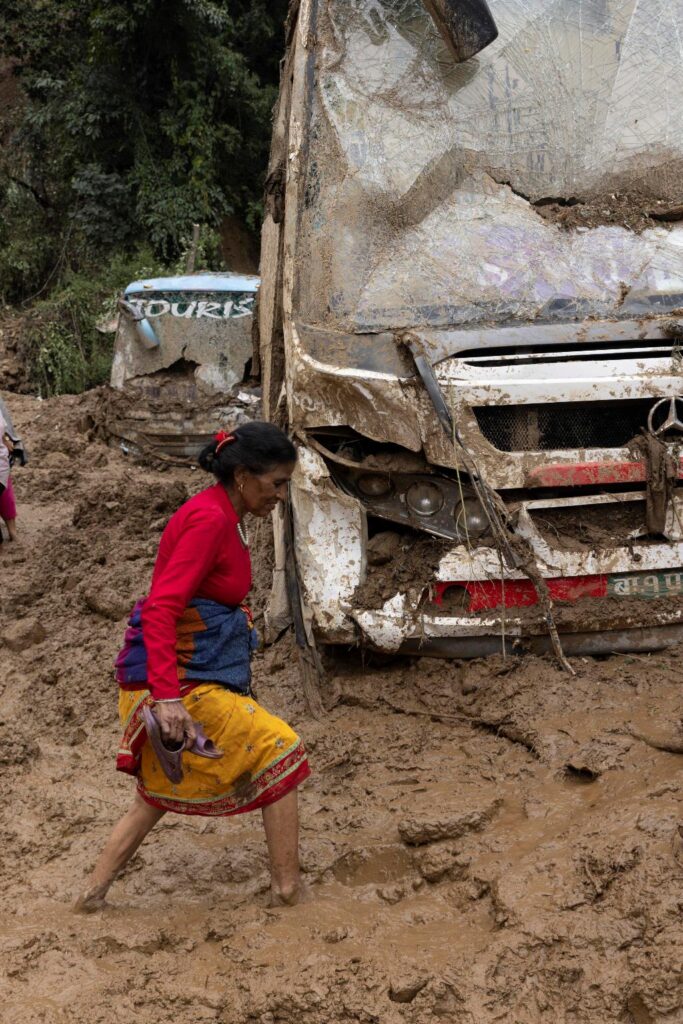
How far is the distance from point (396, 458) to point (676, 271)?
4.50 feet

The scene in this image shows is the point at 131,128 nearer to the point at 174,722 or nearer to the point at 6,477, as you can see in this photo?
the point at 6,477

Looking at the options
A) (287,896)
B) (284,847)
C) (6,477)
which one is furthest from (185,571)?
(6,477)

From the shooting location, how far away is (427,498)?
Answer: 4363 mm

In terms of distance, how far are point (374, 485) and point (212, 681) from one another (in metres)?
1.36

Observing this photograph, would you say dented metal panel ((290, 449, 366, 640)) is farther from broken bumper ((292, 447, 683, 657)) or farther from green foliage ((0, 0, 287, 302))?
green foliage ((0, 0, 287, 302))

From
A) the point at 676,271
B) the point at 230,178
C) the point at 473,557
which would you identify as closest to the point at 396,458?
the point at 473,557

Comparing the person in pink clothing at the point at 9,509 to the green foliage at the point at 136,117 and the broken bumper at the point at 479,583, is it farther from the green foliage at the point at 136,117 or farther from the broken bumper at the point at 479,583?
the green foliage at the point at 136,117

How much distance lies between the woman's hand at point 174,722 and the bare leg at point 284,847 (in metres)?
0.35

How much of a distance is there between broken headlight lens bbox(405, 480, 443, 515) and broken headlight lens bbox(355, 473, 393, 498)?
11 centimetres

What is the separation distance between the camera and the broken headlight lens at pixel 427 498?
4359mm

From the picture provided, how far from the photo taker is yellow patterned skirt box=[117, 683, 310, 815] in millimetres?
3209

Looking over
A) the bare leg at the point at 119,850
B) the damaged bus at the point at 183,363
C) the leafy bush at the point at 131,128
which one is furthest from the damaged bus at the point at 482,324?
the leafy bush at the point at 131,128

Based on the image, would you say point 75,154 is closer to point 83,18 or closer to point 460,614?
point 83,18

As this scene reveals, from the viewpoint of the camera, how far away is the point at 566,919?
2.92m
